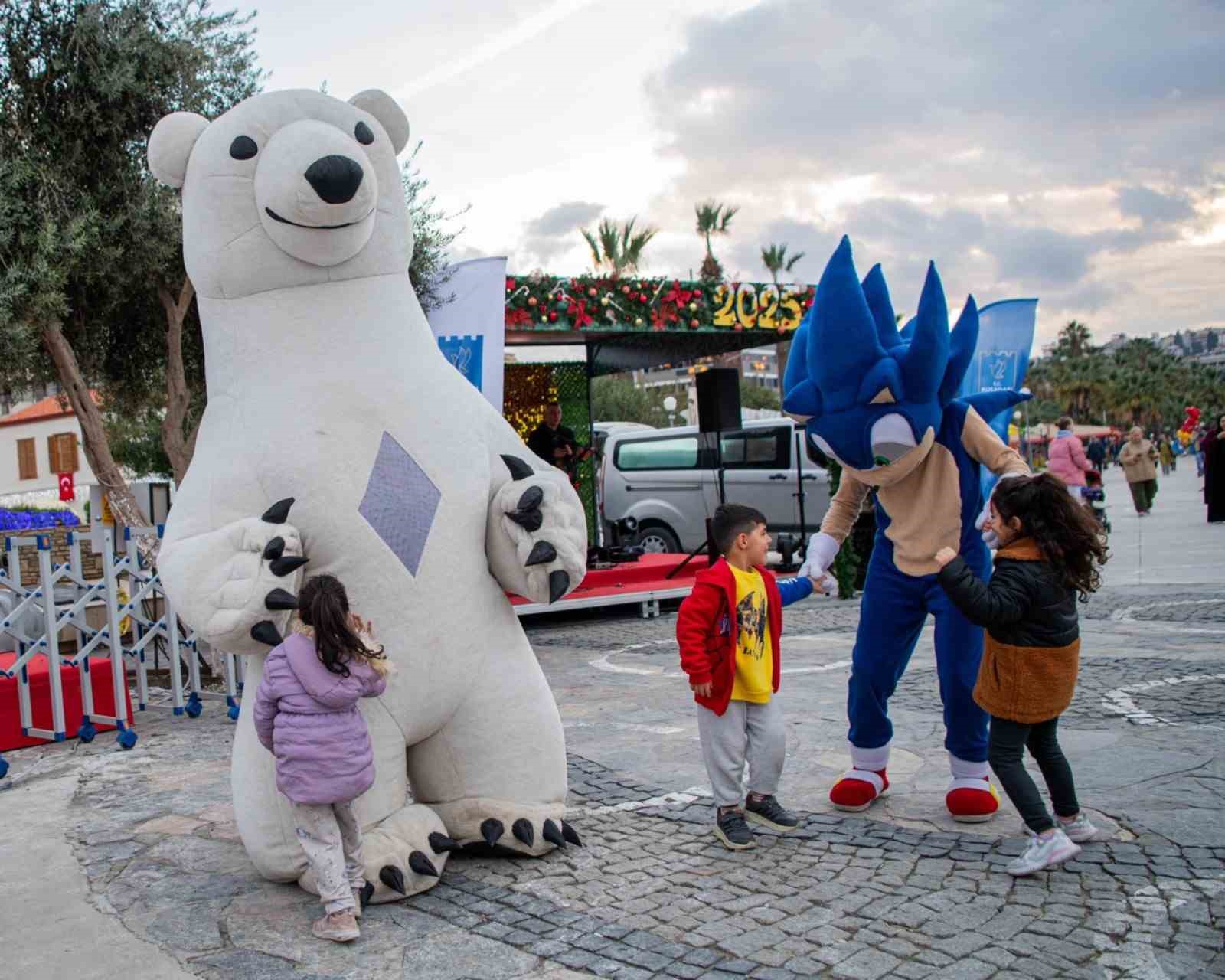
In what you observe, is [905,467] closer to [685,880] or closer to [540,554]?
[540,554]

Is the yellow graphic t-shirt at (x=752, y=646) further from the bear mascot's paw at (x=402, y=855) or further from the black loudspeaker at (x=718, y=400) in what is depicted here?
the black loudspeaker at (x=718, y=400)

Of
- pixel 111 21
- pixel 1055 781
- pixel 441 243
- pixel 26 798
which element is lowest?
pixel 26 798

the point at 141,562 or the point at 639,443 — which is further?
the point at 639,443

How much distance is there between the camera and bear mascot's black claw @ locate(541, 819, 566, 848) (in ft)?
12.2

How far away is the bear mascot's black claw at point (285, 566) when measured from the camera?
3240 mm

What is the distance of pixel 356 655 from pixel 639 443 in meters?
12.0

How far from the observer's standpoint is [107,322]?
9.48m

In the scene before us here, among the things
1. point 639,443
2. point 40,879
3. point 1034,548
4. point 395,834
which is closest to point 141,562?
point 40,879

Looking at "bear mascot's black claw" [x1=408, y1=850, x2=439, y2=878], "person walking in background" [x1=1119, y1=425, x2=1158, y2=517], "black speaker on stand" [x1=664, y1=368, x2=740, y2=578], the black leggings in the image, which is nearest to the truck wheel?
"black speaker on stand" [x1=664, y1=368, x2=740, y2=578]

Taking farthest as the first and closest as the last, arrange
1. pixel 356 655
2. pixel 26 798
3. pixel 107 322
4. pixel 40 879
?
1. pixel 107 322
2. pixel 26 798
3. pixel 40 879
4. pixel 356 655

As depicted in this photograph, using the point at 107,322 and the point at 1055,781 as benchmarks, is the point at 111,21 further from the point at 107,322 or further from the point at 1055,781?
the point at 1055,781

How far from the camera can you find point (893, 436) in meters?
4.09

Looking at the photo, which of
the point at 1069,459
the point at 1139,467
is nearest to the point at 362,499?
the point at 1069,459

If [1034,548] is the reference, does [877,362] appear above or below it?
above
